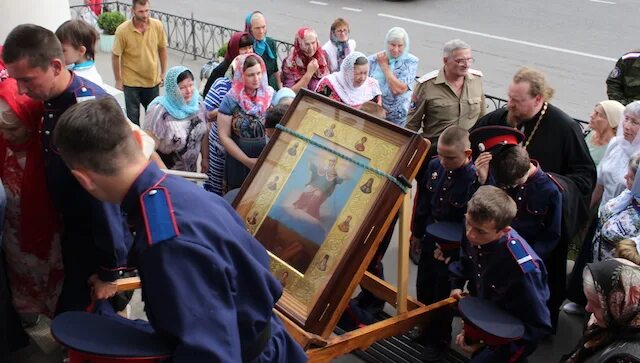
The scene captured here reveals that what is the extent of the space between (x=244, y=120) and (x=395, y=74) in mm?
2123

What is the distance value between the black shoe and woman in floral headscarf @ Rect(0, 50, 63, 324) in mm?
2210

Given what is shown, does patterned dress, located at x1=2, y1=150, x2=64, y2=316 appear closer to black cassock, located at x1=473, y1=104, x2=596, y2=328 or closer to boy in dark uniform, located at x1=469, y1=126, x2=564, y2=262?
boy in dark uniform, located at x1=469, y1=126, x2=564, y2=262

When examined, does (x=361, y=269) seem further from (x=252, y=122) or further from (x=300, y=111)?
(x=252, y=122)

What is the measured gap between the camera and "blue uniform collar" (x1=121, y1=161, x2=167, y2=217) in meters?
2.03

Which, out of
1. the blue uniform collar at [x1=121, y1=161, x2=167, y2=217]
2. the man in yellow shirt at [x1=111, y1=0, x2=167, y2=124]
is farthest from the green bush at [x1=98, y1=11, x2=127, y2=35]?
the blue uniform collar at [x1=121, y1=161, x2=167, y2=217]

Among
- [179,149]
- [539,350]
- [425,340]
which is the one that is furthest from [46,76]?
[539,350]

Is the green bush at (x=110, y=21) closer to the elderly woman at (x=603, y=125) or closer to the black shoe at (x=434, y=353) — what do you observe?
the elderly woman at (x=603, y=125)

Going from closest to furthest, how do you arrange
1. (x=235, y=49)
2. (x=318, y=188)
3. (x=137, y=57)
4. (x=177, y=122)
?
(x=318, y=188), (x=177, y=122), (x=235, y=49), (x=137, y=57)

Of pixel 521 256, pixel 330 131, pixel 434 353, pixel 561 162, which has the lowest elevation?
pixel 434 353

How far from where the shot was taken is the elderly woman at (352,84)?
5879 mm

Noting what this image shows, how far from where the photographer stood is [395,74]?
6.62 meters

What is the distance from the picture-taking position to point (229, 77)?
5988 millimetres

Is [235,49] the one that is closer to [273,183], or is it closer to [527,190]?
[273,183]

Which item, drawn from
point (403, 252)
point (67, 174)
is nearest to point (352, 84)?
point (403, 252)
